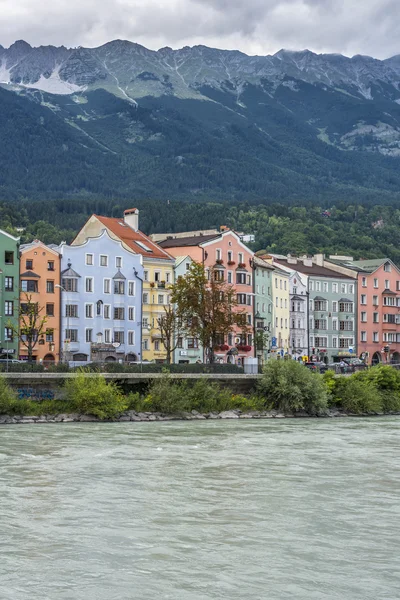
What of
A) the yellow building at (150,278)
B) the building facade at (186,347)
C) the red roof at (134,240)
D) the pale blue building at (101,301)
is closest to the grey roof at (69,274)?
the pale blue building at (101,301)

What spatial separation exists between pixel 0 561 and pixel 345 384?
66101 millimetres

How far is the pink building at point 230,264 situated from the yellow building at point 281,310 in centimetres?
789

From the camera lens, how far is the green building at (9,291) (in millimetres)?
108188

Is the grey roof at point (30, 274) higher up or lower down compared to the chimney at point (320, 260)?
lower down

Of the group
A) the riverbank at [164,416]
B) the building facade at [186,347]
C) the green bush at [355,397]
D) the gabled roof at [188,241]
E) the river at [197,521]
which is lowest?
the river at [197,521]

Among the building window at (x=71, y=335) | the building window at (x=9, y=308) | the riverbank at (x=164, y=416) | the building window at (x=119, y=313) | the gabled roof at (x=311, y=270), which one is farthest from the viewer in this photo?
the gabled roof at (x=311, y=270)

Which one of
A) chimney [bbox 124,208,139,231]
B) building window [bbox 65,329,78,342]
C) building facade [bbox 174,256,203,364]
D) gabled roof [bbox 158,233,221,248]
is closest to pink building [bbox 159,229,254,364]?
gabled roof [bbox 158,233,221,248]

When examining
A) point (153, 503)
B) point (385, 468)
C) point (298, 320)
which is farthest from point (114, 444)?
point (298, 320)

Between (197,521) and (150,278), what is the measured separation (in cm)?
8932

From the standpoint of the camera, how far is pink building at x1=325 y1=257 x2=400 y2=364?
158750 mm

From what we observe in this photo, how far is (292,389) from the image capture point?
8500 cm

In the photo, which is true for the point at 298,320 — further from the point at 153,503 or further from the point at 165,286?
the point at 153,503

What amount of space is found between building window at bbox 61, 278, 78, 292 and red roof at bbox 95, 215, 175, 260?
9294 millimetres

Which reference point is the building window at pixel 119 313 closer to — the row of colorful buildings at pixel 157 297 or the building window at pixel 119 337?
the row of colorful buildings at pixel 157 297
